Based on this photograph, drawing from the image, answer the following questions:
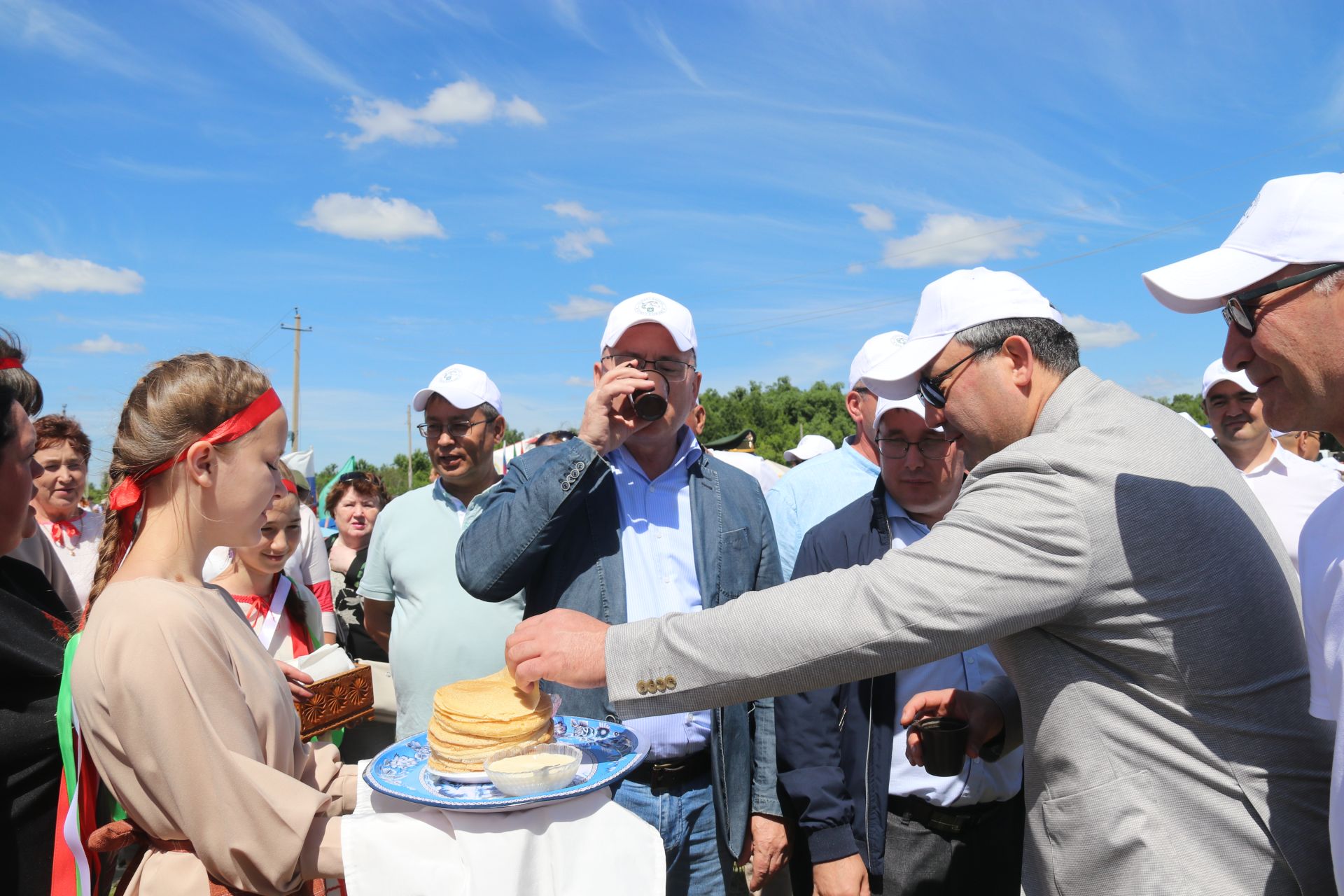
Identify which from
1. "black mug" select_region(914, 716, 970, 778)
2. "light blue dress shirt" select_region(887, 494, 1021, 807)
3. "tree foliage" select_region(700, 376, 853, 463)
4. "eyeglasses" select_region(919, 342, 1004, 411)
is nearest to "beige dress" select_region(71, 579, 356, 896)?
"black mug" select_region(914, 716, 970, 778)

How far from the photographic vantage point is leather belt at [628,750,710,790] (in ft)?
9.09

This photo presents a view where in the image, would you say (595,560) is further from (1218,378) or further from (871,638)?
(1218,378)

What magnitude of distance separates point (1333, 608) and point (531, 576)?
7.27 feet

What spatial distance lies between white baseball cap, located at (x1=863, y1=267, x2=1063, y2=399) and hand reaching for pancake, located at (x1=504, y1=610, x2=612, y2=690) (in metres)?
1.21

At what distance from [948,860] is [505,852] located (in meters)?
2.11

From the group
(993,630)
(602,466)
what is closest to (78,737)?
(602,466)

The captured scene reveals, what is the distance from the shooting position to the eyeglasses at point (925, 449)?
11.6ft

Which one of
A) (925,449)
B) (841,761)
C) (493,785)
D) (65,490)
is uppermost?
(925,449)

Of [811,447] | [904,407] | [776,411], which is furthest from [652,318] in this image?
[776,411]

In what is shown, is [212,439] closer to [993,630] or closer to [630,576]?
[630,576]

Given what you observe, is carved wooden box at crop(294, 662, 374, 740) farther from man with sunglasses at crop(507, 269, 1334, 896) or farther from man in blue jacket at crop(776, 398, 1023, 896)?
man in blue jacket at crop(776, 398, 1023, 896)

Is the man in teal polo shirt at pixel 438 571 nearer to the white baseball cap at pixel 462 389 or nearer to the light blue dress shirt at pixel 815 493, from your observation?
the white baseball cap at pixel 462 389

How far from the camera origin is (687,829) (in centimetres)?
280

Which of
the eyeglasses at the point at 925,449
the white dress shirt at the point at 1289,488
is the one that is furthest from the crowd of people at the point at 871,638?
the white dress shirt at the point at 1289,488
